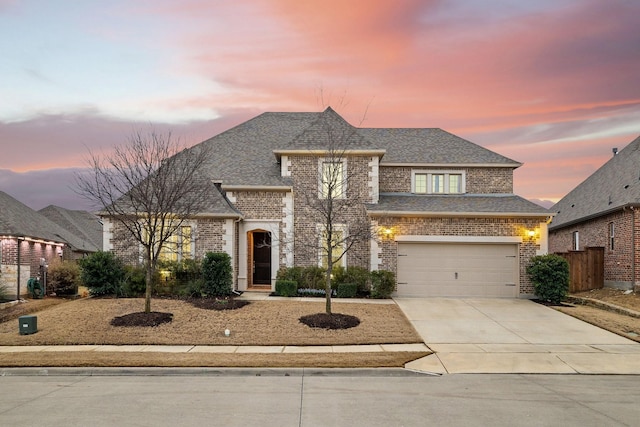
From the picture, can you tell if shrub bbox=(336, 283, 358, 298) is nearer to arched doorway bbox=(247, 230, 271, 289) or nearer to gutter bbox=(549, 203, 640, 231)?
arched doorway bbox=(247, 230, 271, 289)

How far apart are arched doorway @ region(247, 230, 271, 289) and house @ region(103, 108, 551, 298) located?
0.05m

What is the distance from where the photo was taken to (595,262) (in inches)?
867

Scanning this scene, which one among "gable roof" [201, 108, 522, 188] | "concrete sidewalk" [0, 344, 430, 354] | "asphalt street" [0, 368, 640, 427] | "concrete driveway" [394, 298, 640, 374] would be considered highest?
"gable roof" [201, 108, 522, 188]

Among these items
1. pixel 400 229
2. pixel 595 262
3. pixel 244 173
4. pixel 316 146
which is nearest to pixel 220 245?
pixel 244 173

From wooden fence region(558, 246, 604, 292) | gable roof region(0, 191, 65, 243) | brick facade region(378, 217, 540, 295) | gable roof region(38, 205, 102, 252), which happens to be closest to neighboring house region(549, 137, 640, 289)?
wooden fence region(558, 246, 604, 292)

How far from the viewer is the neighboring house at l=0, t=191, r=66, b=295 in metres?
20.0

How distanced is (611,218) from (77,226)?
37302 mm

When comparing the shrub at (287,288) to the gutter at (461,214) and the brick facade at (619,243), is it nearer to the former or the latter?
Result: the gutter at (461,214)

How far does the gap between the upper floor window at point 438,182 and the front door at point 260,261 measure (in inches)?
291

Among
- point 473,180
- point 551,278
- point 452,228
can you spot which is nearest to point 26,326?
point 452,228

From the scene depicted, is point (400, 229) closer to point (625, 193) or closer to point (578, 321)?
point (578, 321)

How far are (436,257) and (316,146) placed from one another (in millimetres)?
6984

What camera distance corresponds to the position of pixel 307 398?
785 cm

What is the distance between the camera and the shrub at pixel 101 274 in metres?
18.4
